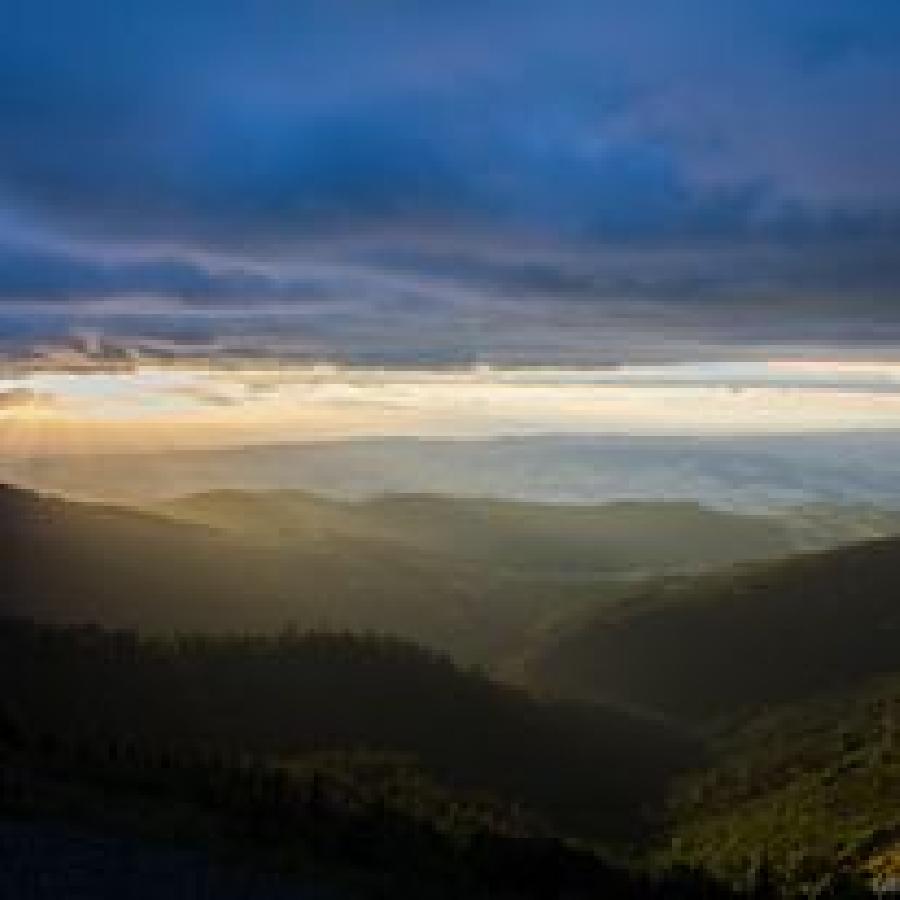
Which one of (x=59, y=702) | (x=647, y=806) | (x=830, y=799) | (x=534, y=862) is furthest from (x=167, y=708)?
(x=534, y=862)

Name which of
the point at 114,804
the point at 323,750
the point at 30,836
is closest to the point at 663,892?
the point at 114,804

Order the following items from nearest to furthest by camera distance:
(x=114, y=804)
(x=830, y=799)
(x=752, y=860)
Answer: (x=114, y=804) < (x=752, y=860) < (x=830, y=799)

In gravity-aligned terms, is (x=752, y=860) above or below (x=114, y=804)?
below

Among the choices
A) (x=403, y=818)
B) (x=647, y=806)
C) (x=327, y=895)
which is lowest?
(x=647, y=806)

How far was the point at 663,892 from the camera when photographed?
43906 millimetres

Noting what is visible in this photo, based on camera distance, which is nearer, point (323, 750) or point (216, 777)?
point (216, 777)

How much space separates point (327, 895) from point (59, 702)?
157 m

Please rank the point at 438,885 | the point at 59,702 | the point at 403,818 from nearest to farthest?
the point at 438,885 → the point at 403,818 → the point at 59,702

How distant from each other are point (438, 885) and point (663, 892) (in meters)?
7.18

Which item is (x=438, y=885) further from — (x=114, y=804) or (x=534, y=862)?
(x=114, y=804)

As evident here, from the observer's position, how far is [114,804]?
140 feet

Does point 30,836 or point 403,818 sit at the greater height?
point 30,836

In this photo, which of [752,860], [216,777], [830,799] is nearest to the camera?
[216,777]

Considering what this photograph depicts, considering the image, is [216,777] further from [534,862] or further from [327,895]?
[327,895]
